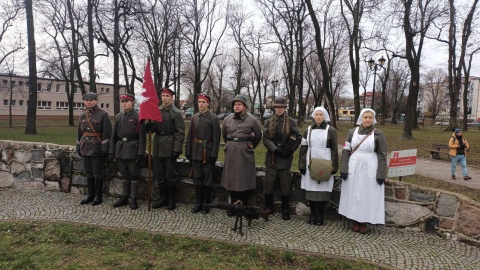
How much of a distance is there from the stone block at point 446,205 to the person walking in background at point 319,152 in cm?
147

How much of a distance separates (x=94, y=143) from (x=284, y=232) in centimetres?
341

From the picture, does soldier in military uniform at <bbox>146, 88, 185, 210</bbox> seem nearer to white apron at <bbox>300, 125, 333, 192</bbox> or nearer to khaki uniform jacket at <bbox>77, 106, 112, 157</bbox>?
khaki uniform jacket at <bbox>77, 106, 112, 157</bbox>

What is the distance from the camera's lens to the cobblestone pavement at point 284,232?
13.9 ft

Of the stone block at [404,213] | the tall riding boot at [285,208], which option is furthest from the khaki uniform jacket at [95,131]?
the stone block at [404,213]

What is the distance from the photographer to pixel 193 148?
221 inches

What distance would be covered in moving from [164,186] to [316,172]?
253 cm

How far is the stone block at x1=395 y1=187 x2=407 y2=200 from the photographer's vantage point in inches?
205

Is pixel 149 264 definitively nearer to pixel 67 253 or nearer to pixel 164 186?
pixel 67 253

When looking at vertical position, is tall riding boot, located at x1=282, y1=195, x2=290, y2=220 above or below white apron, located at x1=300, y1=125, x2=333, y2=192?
below

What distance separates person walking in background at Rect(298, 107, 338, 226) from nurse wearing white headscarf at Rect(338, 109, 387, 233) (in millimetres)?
267

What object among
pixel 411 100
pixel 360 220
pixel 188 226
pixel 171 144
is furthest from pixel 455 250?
pixel 411 100

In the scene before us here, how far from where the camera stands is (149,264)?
370 centimetres

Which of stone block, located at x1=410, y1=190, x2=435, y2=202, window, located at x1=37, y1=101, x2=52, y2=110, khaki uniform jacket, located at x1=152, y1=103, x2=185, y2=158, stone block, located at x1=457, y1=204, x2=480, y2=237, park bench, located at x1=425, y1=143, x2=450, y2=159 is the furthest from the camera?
window, located at x1=37, y1=101, x2=52, y2=110

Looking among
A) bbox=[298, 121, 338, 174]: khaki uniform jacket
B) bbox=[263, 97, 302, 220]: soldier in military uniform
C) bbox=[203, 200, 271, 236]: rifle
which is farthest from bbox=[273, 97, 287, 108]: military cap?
bbox=[203, 200, 271, 236]: rifle
